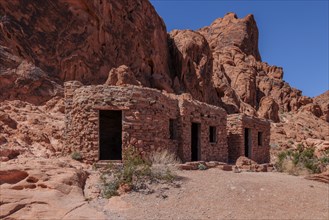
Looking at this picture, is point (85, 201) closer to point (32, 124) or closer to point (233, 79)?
point (32, 124)

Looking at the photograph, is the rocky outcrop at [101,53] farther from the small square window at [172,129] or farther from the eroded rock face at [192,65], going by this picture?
the small square window at [172,129]

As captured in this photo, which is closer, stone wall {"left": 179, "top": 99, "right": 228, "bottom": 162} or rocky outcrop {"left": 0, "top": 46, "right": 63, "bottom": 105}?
stone wall {"left": 179, "top": 99, "right": 228, "bottom": 162}

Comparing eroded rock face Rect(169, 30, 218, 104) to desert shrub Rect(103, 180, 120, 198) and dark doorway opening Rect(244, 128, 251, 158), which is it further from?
desert shrub Rect(103, 180, 120, 198)

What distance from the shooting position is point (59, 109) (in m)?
17.9

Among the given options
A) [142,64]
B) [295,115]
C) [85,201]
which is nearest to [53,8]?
[142,64]

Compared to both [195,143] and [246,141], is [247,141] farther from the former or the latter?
[195,143]

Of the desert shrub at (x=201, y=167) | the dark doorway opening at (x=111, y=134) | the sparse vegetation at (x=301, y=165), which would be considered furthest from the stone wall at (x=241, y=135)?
the dark doorway opening at (x=111, y=134)

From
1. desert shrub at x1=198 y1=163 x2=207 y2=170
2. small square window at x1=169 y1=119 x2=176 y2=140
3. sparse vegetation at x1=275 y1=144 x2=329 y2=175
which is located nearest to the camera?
desert shrub at x1=198 y1=163 x2=207 y2=170

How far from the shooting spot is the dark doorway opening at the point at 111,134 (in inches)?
635

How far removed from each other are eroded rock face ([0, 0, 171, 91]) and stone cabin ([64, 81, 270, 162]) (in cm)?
647

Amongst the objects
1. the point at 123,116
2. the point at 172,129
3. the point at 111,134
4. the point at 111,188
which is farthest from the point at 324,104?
the point at 111,188

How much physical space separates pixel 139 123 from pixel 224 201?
176 inches

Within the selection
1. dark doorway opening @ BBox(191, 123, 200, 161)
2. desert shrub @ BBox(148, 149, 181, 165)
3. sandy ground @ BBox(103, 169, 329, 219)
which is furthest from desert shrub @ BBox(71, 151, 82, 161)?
dark doorway opening @ BBox(191, 123, 200, 161)

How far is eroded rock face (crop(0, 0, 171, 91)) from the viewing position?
1973cm
